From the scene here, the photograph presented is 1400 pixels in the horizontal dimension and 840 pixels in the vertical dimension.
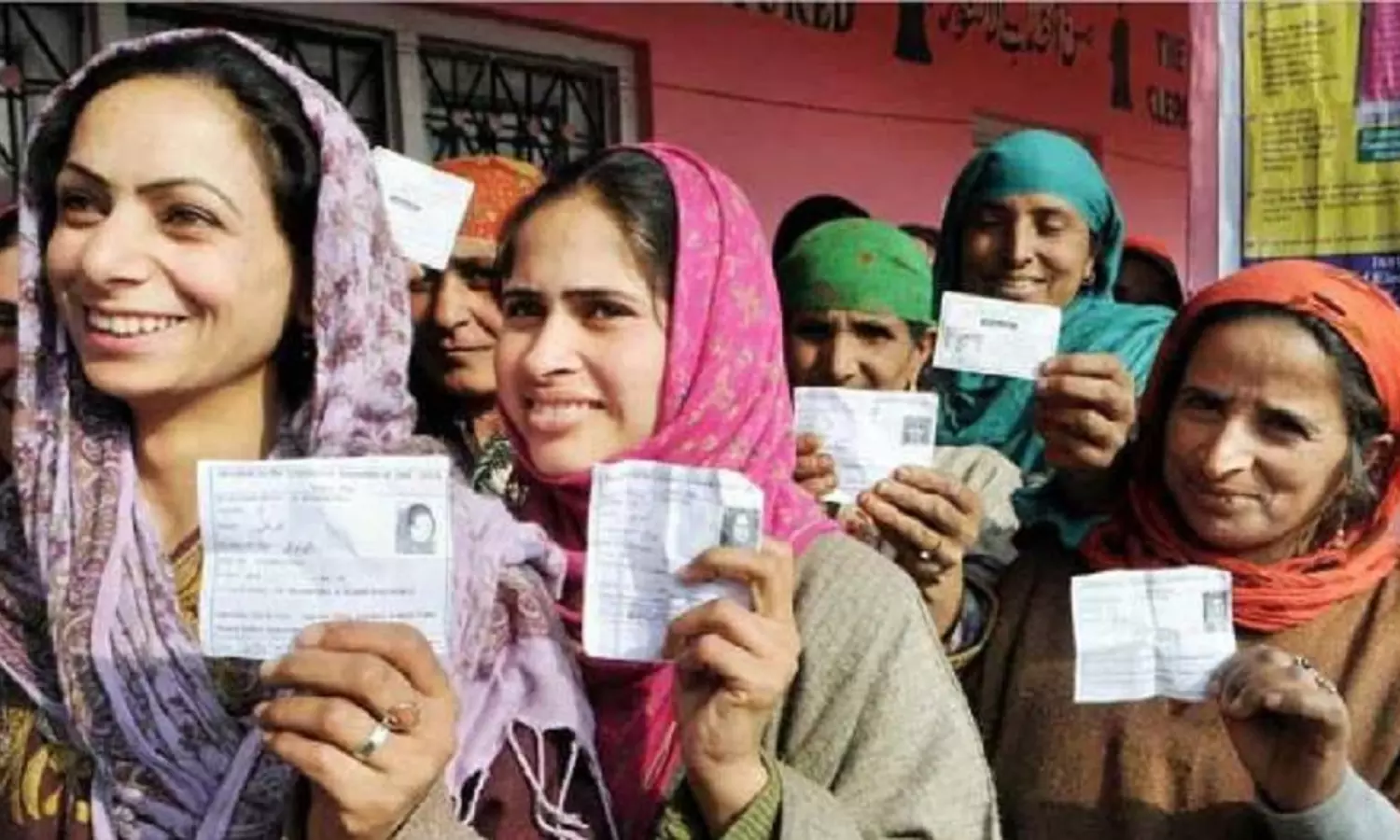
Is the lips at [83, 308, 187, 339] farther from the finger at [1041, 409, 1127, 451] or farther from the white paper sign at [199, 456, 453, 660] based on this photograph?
the finger at [1041, 409, 1127, 451]

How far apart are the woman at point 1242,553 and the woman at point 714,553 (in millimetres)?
392

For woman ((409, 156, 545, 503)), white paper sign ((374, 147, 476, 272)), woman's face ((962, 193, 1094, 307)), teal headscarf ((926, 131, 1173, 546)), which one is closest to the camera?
white paper sign ((374, 147, 476, 272))

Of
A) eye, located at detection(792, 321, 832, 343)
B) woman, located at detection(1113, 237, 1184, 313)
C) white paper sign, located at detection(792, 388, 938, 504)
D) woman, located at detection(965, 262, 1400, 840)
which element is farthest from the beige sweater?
woman, located at detection(1113, 237, 1184, 313)

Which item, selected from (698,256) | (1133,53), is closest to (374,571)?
(698,256)

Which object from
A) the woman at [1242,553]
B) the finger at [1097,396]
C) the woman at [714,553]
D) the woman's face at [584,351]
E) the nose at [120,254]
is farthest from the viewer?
the finger at [1097,396]

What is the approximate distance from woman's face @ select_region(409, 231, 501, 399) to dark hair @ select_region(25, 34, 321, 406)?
5.05 feet

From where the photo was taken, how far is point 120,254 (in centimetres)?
160

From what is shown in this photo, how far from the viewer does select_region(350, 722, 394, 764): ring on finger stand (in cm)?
144

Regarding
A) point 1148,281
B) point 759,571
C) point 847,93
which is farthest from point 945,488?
point 847,93

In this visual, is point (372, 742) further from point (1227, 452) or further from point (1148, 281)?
point (1148, 281)

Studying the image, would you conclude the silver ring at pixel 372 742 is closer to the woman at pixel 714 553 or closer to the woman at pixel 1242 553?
the woman at pixel 714 553

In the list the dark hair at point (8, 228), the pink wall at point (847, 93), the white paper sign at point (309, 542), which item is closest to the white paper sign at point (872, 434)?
the white paper sign at point (309, 542)

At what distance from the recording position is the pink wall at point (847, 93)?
6.93 m

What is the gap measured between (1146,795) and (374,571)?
1.21 m
